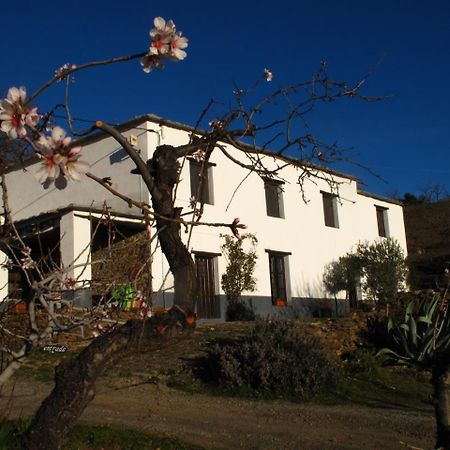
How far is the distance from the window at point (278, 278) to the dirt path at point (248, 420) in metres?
12.2

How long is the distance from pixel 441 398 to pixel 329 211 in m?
20.6

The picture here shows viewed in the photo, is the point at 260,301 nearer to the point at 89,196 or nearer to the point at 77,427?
the point at 89,196

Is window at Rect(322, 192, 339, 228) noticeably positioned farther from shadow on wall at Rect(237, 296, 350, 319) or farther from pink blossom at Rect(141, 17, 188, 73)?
pink blossom at Rect(141, 17, 188, 73)

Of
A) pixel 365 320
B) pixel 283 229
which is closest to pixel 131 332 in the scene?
pixel 365 320

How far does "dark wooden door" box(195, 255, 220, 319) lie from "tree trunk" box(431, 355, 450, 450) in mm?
14501

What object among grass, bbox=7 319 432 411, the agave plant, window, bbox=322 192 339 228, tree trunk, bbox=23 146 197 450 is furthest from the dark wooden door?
tree trunk, bbox=23 146 197 450

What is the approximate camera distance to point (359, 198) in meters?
26.4

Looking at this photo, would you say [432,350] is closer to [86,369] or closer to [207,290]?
[86,369]

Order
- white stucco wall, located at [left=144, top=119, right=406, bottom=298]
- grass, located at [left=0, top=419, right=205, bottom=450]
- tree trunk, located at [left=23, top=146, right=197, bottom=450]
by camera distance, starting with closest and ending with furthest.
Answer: tree trunk, located at [left=23, top=146, right=197, bottom=450] → grass, located at [left=0, top=419, right=205, bottom=450] → white stucco wall, located at [left=144, top=119, right=406, bottom=298]

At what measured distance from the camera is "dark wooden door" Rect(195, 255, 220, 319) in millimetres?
18766

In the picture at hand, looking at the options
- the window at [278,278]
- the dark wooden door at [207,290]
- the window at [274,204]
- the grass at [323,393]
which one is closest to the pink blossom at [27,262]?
the grass at [323,393]

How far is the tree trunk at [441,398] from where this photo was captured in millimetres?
4004

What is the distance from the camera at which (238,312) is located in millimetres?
19062

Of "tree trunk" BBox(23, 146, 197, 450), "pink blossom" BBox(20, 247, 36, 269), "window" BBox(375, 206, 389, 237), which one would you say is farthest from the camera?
"window" BBox(375, 206, 389, 237)
